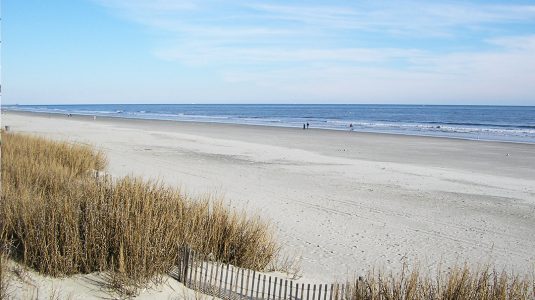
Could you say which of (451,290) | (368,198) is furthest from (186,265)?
(368,198)

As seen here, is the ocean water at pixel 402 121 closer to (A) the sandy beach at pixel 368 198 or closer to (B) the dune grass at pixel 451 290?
(A) the sandy beach at pixel 368 198

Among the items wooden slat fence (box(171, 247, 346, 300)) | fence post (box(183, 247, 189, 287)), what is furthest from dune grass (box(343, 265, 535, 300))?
fence post (box(183, 247, 189, 287))

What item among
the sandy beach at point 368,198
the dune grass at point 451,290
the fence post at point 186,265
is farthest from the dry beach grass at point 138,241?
the sandy beach at point 368,198

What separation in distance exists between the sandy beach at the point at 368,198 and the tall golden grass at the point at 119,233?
1158mm

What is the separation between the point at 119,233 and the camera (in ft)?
15.2

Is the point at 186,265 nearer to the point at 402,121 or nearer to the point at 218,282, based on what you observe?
the point at 218,282

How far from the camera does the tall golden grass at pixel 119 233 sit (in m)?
Answer: 4.41

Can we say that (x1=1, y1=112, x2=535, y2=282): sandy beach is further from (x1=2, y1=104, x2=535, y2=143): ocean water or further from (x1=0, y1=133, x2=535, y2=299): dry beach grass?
(x1=2, y1=104, x2=535, y2=143): ocean water

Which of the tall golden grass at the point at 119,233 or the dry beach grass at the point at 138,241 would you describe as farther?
the tall golden grass at the point at 119,233

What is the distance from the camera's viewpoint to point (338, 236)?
26.1 ft

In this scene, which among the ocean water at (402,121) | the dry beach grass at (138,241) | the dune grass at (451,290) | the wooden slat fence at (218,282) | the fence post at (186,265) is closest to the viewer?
the dune grass at (451,290)

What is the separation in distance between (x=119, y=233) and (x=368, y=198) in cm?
781

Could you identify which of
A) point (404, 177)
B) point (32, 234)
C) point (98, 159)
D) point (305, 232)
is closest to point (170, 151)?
point (98, 159)

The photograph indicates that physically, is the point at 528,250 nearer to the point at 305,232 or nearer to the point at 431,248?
the point at 431,248
